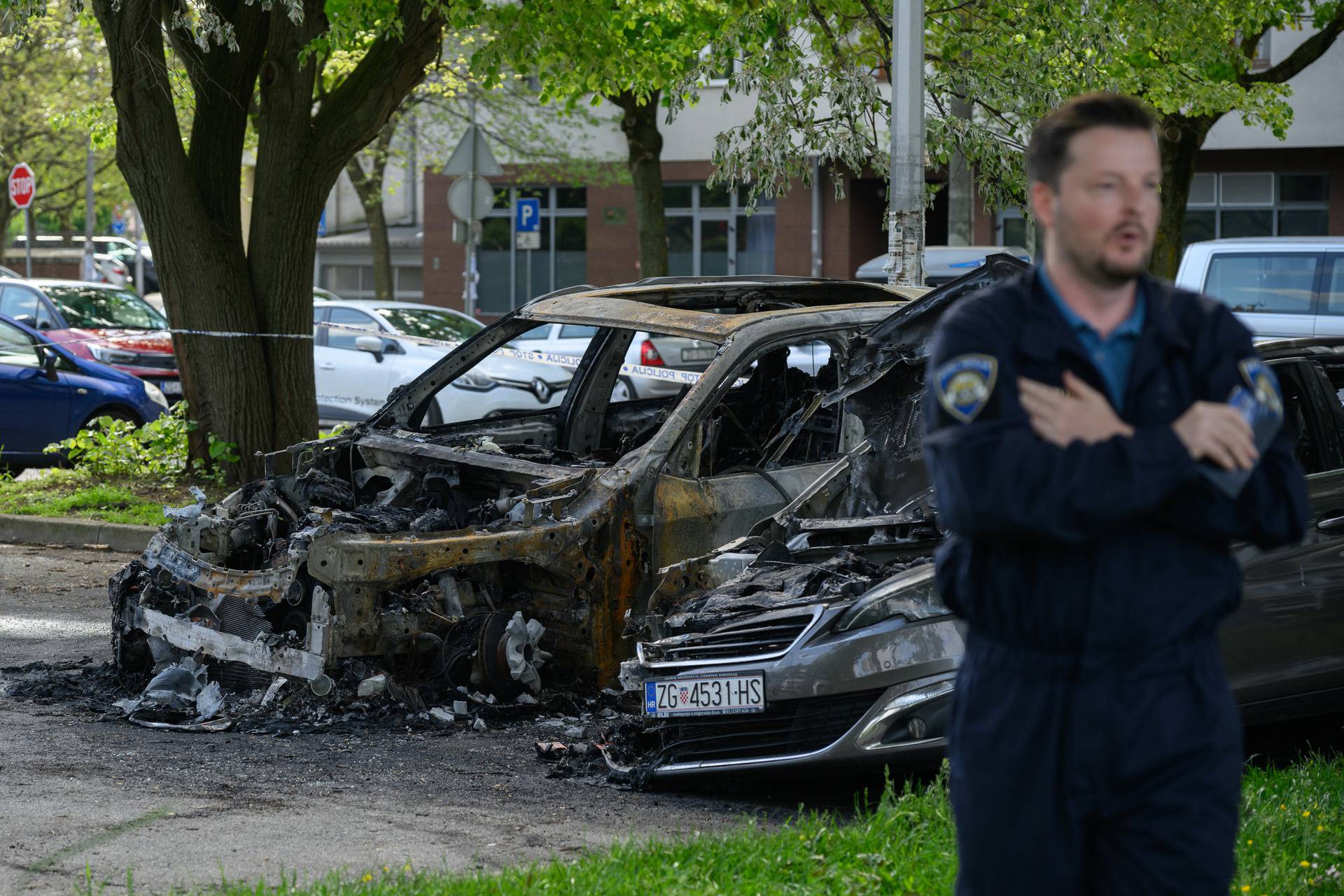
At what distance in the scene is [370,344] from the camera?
662 inches

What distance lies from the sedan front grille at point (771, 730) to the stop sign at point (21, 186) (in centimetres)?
2059

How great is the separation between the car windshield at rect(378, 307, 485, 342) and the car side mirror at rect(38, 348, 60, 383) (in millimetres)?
4898

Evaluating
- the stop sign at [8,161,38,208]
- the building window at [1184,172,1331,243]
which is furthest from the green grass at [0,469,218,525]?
the building window at [1184,172,1331,243]

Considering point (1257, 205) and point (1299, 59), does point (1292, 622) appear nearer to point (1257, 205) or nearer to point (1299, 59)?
point (1299, 59)

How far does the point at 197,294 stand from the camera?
11.8 metres

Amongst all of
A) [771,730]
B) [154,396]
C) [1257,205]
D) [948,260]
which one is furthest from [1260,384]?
[1257,205]

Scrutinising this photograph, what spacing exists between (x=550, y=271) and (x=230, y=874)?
3152 cm

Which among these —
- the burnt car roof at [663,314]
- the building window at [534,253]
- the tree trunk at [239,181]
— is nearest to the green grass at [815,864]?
the burnt car roof at [663,314]

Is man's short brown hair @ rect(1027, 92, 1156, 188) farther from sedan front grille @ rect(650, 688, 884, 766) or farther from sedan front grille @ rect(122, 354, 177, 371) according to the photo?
sedan front grille @ rect(122, 354, 177, 371)

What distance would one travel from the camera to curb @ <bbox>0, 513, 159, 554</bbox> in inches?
442

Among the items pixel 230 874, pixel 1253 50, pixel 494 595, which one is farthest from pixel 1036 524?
pixel 1253 50

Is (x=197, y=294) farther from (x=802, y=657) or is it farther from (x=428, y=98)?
(x=428, y=98)

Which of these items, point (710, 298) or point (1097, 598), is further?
point (710, 298)

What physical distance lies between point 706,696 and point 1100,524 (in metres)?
3.15
